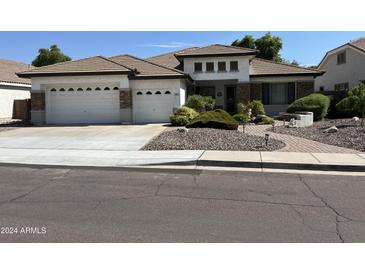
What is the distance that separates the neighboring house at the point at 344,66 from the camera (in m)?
26.5

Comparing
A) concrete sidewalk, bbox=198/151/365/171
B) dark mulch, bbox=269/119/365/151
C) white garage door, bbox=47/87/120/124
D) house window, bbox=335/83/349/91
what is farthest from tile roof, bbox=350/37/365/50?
concrete sidewalk, bbox=198/151/365/171

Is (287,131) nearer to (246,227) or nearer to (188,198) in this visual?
(188,198)

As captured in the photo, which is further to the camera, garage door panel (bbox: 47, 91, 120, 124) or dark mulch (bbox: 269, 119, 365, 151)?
garage door panel (bbox: 47, 91, 120, 124)

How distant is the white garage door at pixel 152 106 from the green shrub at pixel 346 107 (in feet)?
30.9

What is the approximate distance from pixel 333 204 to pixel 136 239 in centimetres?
355

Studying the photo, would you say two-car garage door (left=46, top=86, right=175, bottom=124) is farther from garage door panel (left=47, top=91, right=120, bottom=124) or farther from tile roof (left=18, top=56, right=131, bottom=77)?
tile roof (left=18, top=56, right=131, bottom=77)

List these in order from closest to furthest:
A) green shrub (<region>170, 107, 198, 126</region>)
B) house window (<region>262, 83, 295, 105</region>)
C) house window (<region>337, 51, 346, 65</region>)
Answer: green shrub (<region>170, 107, 198, 126</region>) < house window (<region>262, 83, 295, 105</region>) < house window (<region>337, 51, 346, 65</region>)

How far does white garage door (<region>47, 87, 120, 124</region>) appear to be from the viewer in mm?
22031

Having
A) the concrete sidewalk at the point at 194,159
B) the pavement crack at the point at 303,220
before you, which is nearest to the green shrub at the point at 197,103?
the concrete sidewalk at the point at 194,159

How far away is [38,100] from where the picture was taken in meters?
22.1

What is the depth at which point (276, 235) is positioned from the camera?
16.0 ft

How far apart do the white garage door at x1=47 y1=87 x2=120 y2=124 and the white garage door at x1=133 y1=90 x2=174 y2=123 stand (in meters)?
1.18

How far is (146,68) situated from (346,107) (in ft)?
38.6

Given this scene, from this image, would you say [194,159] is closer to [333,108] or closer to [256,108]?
[256,108]
